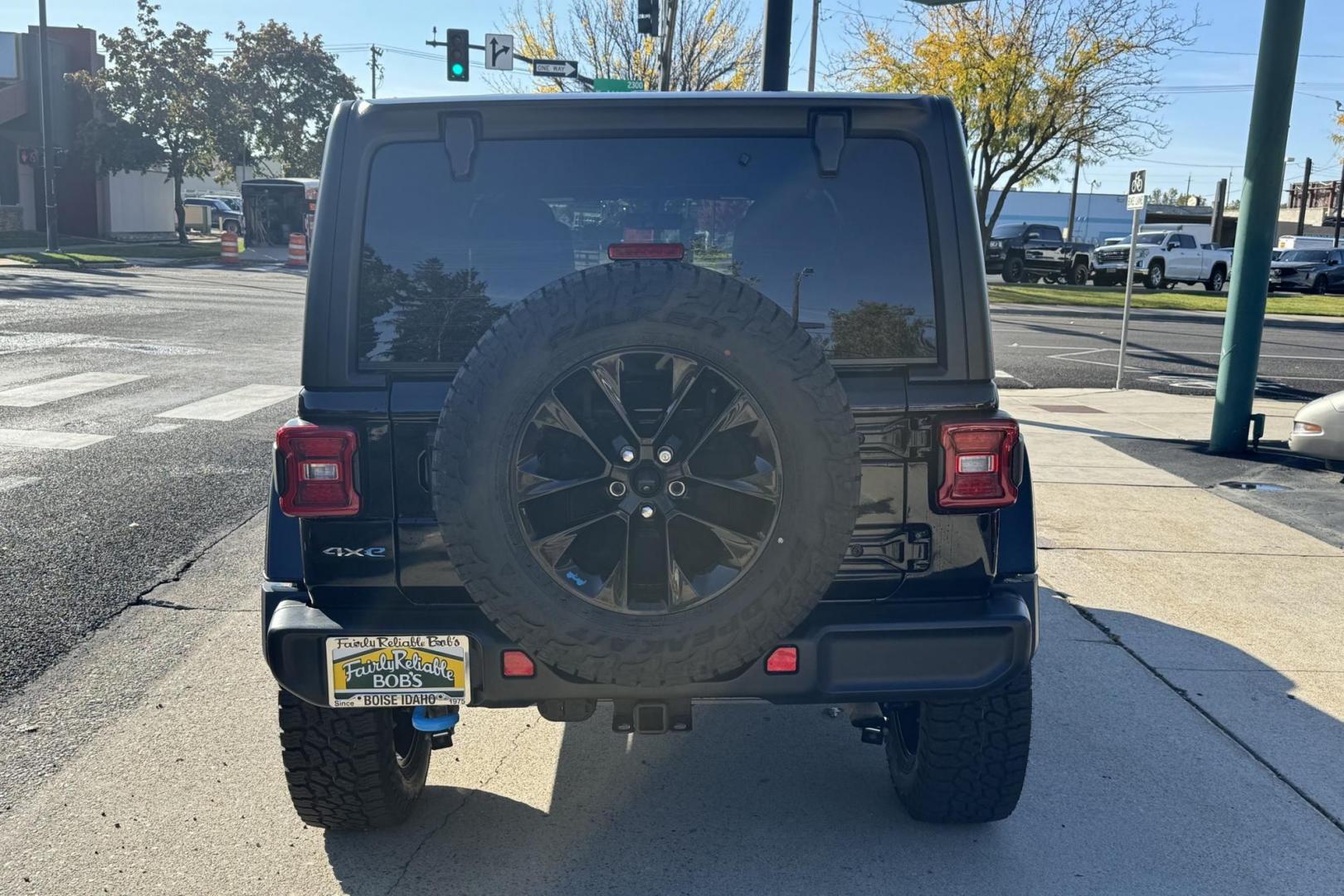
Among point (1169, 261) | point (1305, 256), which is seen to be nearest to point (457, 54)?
point (1169, 261)

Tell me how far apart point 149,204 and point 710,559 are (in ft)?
191

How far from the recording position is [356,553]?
9.99ft

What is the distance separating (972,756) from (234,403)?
9.41m

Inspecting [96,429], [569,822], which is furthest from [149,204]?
[569,822]

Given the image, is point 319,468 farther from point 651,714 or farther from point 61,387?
point 61,387

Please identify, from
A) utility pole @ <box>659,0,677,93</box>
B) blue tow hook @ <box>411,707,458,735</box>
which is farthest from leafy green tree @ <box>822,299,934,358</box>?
utility pole @ <box>659,0,677,93</box>

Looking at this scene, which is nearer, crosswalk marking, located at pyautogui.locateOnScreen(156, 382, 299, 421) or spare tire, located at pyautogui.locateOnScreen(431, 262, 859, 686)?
spare tire, located at pyautogui.locateOnScreen(431, 262, 859, 686)

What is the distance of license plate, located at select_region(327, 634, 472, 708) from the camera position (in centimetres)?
299

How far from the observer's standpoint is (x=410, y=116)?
3102 millimetres

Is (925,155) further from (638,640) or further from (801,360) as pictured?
(638,640)

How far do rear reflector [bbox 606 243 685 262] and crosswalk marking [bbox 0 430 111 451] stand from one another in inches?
296

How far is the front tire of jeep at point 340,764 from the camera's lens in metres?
3.35

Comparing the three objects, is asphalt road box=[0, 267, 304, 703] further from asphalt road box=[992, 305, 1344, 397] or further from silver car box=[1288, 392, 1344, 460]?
asphalt road box=[992, 305, 1344, 397]

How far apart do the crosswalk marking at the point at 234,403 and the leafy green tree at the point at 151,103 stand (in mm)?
36272
